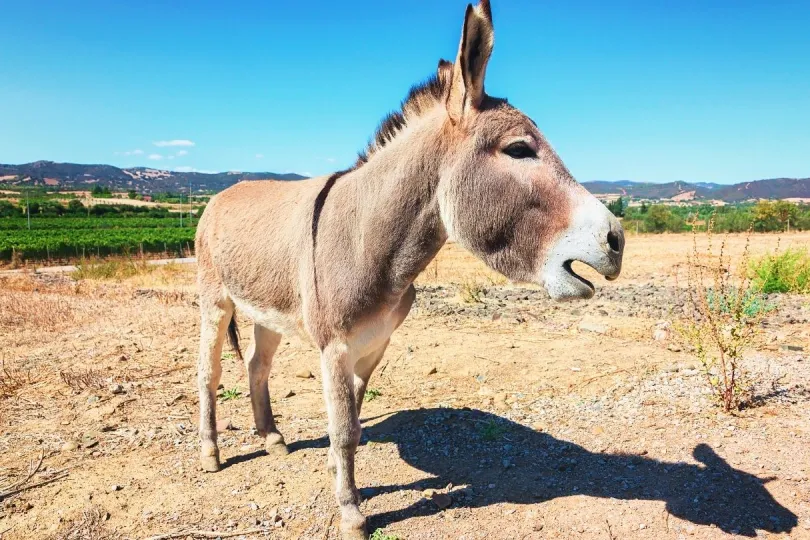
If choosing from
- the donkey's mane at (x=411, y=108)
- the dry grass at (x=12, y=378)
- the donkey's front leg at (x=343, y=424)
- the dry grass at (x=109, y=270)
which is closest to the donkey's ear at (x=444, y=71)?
the donkey's mane at (x=411, y=108)

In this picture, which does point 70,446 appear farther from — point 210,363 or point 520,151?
point 520,151

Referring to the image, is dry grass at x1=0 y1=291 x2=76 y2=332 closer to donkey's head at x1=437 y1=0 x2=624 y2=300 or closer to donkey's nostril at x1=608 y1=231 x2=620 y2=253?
donkey's head at x1=437 y1=0 x2=624 y2=300

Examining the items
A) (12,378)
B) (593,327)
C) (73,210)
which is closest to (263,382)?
(12,378)

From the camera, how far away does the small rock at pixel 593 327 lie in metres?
8.32

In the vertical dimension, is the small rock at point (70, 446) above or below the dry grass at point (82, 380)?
below

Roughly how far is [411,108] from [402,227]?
0.85m

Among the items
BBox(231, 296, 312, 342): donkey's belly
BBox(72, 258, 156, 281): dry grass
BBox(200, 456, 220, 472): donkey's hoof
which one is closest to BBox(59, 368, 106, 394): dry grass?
BBox(200, 456, 220, 472): donkey's hoof

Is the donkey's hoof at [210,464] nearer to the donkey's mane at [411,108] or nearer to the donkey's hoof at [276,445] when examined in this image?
the donkey's hoof at [276,445]

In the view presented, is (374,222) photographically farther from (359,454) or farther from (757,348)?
(757,348)

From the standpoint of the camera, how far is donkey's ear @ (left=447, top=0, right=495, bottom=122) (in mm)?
2588

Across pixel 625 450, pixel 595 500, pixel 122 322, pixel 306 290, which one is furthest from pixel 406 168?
pixel 122 322

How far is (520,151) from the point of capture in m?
2.87

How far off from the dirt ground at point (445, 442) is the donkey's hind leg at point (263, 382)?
215mm


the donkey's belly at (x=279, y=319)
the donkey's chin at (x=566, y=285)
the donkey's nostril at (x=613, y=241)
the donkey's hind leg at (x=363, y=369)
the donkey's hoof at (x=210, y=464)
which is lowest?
the donkey's hoof at (x=210, y=464)
